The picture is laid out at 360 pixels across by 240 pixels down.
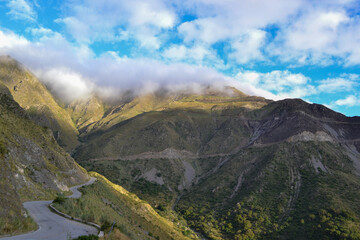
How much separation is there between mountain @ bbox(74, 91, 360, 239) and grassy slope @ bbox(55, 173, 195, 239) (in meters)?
28.2

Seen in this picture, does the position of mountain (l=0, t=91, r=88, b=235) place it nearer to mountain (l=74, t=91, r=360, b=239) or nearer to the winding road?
the winding road

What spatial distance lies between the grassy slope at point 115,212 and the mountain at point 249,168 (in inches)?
1110

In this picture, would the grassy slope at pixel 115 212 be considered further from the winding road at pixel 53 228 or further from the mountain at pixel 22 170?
the mountain at pixel 22 170

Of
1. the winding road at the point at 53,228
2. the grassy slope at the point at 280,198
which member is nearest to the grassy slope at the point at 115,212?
the winding road at the point at 53,228

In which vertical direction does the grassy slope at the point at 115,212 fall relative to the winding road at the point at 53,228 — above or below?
below

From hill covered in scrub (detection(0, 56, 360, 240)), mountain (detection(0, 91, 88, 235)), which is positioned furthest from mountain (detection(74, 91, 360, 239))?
mountain (detection(0, 91, 88, 235))

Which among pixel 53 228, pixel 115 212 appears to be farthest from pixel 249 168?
pixel 53 228

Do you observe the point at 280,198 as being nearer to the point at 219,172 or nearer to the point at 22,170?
the point at 219,172

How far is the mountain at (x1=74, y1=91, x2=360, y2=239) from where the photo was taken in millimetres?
81125

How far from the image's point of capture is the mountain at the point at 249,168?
81.1 meters

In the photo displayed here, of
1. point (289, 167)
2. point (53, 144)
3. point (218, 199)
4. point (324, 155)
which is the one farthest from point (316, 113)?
point (53, 144)

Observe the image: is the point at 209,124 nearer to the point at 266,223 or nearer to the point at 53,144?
the point at 266,223

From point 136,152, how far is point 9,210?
139293mm

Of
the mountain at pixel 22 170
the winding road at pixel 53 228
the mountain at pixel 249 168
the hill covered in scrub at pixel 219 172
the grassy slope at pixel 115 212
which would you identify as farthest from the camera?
the mountain at pixel 249 168
